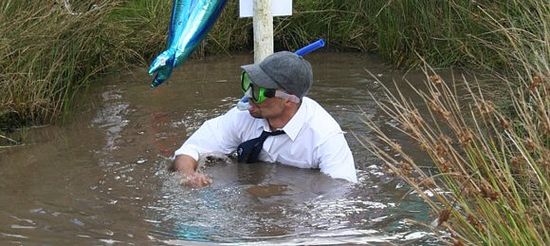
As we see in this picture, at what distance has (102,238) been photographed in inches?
195

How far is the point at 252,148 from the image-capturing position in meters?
5.87

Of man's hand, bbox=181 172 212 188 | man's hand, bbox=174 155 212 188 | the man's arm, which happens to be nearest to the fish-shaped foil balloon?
the man's arm

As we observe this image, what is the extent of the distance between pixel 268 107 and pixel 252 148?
0.36m

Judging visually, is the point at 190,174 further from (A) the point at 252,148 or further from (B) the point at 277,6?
(B) the point at 277,6

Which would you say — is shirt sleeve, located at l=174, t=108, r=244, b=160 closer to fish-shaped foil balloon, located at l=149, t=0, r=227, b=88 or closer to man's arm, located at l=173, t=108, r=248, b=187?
man's arm, located at l=173, t=108, r=248, b=187

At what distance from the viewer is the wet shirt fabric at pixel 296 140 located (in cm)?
561

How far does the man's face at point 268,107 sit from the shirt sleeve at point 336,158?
0.33m

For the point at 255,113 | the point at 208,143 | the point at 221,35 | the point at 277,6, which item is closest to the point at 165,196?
the point at 208,143

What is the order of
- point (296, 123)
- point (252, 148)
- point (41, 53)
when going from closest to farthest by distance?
1. point (296, 123)
2. point (252, 148)
3. point (41, 53)

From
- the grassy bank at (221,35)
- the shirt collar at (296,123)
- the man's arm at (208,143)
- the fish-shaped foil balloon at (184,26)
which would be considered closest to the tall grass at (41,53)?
the grassy bank at (221,35)

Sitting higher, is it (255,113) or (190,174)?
(255,113)

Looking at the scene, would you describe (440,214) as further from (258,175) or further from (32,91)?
(32,91)

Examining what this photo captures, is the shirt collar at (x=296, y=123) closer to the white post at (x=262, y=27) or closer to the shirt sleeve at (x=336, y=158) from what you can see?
the shirt sleeve at (x=336, y=158)

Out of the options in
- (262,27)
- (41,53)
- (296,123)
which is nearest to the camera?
(296,123)
